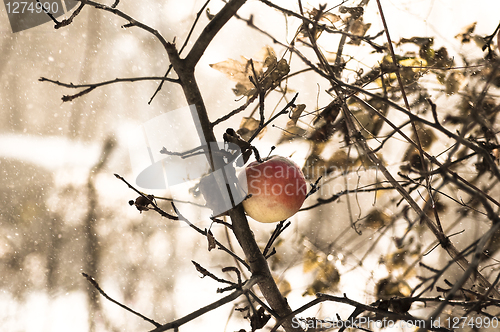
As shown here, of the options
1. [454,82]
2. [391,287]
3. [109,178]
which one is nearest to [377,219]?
[391,287]

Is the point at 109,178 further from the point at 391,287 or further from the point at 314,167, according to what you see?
the point at 391,287

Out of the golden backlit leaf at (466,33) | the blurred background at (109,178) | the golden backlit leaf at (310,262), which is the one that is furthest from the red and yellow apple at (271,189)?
the golden backlit leaf at (466,33)

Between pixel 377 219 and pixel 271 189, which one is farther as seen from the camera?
pixel 377 219

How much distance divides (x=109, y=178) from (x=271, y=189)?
275 mm

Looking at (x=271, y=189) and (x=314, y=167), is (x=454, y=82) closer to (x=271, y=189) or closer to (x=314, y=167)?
(x=314, y=167)

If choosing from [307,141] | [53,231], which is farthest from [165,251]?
[307,141]

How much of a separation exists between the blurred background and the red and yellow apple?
11cm

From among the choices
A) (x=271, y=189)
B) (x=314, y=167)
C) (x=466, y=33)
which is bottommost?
(x=271, y=189)

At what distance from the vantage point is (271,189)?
0.27 metres

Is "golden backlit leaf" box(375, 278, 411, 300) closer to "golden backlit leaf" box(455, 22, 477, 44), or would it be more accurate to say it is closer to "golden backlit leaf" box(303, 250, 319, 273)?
"golden backlit leaf" box(303, 250, 319, 273)

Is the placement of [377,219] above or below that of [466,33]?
below

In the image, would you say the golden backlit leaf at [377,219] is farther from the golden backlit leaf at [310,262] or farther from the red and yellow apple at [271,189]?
the red and yellow apple at [271,189]

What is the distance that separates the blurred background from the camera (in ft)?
1.39

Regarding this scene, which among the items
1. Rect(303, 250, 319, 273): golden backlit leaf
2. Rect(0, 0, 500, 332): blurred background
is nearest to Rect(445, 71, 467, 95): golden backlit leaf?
Rect(0, 0, 500, 332): blurred background
